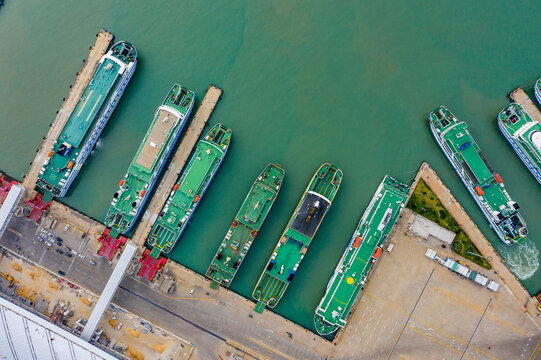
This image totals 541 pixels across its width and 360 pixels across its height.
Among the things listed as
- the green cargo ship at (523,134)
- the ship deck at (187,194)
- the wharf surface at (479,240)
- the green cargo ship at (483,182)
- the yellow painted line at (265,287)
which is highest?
the green cargo ship at (523,134)

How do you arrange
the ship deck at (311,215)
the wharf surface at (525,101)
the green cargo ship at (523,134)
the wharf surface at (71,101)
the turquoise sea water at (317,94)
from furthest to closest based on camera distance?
the wharf surface at (71,101) → the wharf surface at (525,101) → the turquoise sea water at (317,94) → the green cargo ship at (523,134) → the ship deck at (311,215)

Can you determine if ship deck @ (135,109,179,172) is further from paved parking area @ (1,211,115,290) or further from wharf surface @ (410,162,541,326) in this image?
wharf surface @ (410,162,541,326)

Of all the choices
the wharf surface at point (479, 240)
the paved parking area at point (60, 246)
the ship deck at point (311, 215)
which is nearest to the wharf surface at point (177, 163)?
the paved parking area at point (60, 246)

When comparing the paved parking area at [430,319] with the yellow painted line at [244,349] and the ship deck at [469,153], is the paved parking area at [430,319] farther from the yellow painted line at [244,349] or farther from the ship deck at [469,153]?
the ship deck at [469,153]

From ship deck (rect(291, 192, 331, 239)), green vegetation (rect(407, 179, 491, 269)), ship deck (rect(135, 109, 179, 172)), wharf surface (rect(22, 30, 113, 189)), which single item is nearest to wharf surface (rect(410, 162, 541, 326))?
green vegetation (rect(407, 179, 491, 269))

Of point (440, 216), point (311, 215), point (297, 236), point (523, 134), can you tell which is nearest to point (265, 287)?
point (297, 236)

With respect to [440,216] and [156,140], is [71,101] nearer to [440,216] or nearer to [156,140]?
[156,140]

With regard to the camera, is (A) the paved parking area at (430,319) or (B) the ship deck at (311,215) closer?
(B) the ship deck at (311,215)
